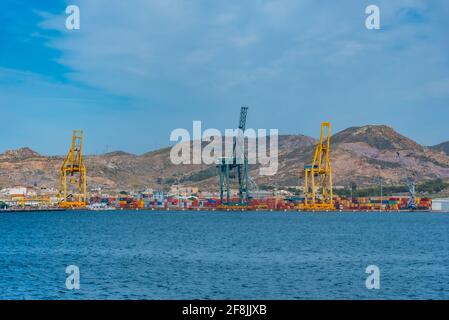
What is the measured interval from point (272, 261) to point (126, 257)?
Answer: 9.25 meters

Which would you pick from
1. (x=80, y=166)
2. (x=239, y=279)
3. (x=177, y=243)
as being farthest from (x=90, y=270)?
(x=80, y=166)

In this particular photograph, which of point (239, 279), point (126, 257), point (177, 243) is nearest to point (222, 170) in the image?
point (177, 243)

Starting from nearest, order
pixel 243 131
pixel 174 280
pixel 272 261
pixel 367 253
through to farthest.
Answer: pixel 174 280, pixel 272 261, pixel 367 253, pixel 243 131

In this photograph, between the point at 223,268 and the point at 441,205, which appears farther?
the point at 441,205

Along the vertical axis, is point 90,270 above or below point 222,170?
below

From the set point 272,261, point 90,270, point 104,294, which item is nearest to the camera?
point 104,294

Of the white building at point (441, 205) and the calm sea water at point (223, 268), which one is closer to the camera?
the calm sea water at point (223, 268)

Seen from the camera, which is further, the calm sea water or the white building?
the white building

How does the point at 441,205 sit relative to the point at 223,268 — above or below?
above

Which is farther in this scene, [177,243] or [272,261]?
→ [177,243]

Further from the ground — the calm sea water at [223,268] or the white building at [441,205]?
the white building at [441,205]

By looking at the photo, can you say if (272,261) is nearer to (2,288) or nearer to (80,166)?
(2,288)

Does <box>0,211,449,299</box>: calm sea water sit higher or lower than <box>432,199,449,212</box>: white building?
lower

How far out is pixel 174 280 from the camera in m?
32.1
